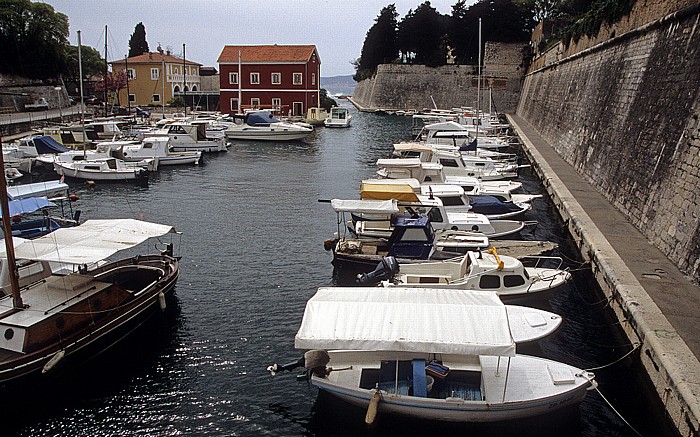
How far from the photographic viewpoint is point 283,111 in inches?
2530

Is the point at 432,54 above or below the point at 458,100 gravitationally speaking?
above

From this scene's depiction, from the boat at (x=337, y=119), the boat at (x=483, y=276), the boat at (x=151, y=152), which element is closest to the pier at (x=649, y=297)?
the boat at (x=483, y=276)

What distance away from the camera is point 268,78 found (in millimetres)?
64062

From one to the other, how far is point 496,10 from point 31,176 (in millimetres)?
65706

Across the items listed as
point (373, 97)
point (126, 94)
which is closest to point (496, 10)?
point (373, 97)

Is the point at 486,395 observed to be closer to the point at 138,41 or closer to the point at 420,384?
the point at 420,384

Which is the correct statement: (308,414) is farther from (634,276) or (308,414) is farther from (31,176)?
(31,176)

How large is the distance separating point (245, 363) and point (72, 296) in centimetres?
381

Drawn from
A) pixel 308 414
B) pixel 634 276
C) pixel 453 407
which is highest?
pixel 634 276

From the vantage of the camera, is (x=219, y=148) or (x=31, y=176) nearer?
(x=31, y=176)

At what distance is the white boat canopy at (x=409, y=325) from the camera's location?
8.90 m

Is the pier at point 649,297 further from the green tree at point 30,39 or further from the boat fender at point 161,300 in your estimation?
the green tree at point 30,39

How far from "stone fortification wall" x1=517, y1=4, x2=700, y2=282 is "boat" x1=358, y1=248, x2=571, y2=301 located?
10.0 ft

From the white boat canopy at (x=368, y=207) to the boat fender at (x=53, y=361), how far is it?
8.13 meters
